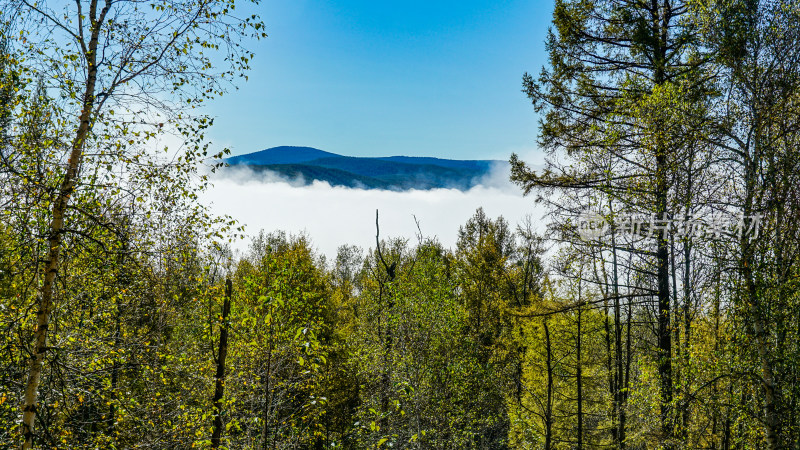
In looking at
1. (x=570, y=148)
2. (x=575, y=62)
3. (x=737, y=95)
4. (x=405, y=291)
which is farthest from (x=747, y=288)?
(x=405, y=291)

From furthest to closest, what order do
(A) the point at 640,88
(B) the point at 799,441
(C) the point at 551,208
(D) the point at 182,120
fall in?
(C) the point at 551,208 → (A) the point at 640,88 → (B) the point at 799,441 → (D) the point at 182,120

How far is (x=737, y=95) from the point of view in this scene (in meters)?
7.58

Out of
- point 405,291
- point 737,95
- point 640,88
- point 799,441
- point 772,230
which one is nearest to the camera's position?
point 799,441

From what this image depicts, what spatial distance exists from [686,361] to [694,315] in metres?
1.02

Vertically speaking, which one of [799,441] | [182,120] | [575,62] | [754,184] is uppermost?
[575,62]

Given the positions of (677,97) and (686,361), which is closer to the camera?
(686,361)

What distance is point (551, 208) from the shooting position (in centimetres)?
1088

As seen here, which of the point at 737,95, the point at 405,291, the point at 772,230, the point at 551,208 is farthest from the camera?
the point at 405,291

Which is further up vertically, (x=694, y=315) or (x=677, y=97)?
(x=677, y=97)

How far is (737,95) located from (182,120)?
872 cm

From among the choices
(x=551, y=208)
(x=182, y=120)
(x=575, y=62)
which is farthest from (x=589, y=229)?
(x=182, y=120)

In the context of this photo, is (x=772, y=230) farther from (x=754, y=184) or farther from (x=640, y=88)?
(x=640, y=88)

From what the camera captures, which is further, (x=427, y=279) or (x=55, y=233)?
(x=427, y=279)

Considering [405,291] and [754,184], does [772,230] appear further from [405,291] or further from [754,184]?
[405,291]
